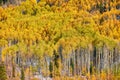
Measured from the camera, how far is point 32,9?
180375 millimetres

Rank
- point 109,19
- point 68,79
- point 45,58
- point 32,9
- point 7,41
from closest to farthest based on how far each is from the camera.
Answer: point 68,79 → point 45,58 → point 7,41 → point 109,19 → point 32,9

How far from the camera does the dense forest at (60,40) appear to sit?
5349 inches

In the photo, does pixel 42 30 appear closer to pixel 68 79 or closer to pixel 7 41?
pixel 7 41

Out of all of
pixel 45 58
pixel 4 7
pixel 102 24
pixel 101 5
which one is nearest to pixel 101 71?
pixel 45 58

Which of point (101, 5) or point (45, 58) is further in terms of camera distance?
point (101, 5)

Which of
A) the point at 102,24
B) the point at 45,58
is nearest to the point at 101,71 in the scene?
the point at 45,58

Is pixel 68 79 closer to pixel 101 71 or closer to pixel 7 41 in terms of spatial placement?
pixel 101 71

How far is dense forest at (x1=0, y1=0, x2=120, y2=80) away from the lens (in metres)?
136

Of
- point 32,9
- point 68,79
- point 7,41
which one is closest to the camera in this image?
point 68,79

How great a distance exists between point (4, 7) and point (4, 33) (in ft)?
90.7

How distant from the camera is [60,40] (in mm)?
148500

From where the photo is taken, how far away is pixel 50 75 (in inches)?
5315

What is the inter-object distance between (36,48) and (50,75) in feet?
39.7

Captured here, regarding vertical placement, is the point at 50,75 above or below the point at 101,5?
below
